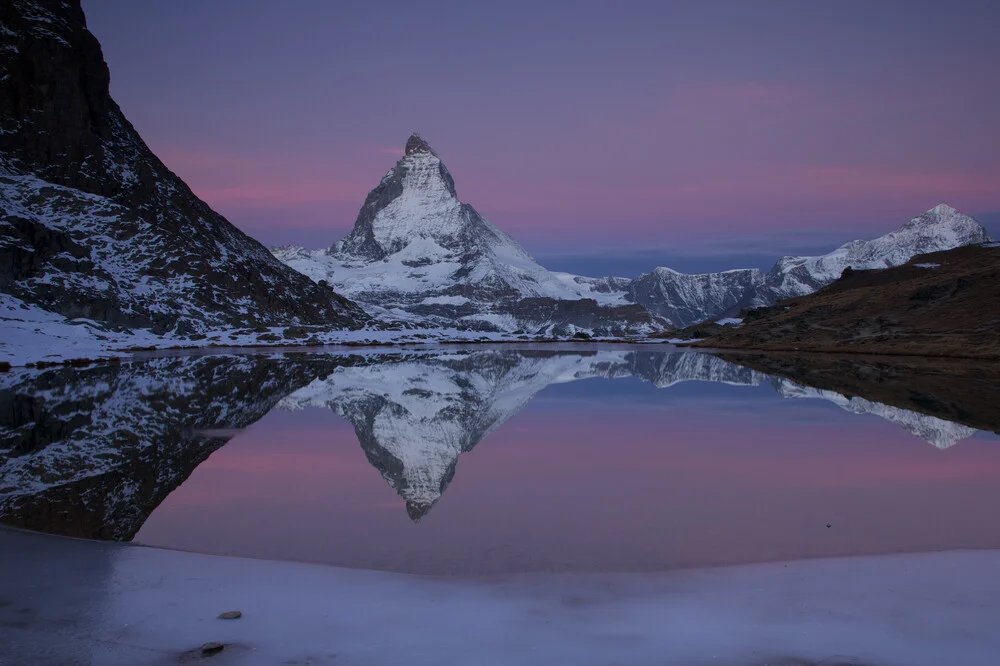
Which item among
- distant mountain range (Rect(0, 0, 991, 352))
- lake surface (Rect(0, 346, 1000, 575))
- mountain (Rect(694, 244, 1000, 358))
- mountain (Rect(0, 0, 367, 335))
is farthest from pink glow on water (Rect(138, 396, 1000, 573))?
mountain (Rect(0, 0, 367, 335))

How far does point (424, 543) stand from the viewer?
9.70 m

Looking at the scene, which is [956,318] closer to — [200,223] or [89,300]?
[89,300]

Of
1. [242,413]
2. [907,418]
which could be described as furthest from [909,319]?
[242,413]

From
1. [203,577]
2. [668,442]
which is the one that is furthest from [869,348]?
[203,577]

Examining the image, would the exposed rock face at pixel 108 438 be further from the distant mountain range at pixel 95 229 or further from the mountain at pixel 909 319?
the mountain at pixel 909 319

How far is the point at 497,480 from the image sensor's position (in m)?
13.7

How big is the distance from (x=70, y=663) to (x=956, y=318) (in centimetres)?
8020

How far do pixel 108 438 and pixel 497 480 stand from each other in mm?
10266

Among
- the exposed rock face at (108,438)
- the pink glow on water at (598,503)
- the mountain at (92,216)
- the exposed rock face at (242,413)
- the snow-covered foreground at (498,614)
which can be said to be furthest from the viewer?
the mountain at (92,216)

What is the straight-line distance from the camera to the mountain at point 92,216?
87812 millimetres

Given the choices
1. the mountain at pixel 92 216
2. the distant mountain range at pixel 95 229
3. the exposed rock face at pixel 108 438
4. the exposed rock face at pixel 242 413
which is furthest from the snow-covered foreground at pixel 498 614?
the mountain at pixel 92 216

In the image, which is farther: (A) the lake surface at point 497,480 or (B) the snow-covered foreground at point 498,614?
(A) the lake surface at point 497,480

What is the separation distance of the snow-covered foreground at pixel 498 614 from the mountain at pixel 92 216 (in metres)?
81.5

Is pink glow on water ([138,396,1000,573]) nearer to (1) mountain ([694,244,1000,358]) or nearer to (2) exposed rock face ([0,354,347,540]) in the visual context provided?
(2) exposed rock face ([0,354,347,540])
